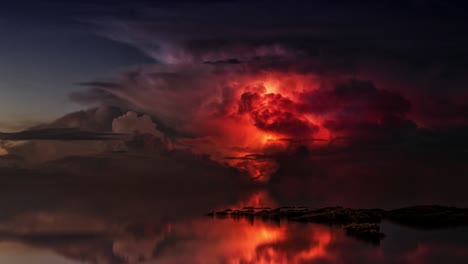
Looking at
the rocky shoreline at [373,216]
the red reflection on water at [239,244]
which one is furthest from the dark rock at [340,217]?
the red reflection on water at [239,244]

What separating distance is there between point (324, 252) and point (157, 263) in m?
16.9

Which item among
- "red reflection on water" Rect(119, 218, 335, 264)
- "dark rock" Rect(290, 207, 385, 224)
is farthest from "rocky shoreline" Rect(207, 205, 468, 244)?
"red reflection on water" Rect(119, 218, 335, 264)

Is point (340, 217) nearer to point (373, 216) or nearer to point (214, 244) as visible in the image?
point (373, 216)

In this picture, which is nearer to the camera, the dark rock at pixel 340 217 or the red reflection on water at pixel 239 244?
the red reflection on water at pixel 239 244

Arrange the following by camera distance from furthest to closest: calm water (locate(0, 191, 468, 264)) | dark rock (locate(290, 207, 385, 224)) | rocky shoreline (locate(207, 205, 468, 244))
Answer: dark rock (locate(290, 207, 385, 224)), rocky shoreline (locate(207, 205, 468, 244)), calm water (locate(0, 191, 468, 264))

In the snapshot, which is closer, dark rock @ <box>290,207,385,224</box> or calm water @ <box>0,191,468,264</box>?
calm water @ <box>0,191,468,264</box>

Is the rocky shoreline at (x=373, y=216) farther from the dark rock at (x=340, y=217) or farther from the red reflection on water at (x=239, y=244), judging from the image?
the red reflection on water at (x=239, y=244)

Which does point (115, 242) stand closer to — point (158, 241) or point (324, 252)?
point (158, 241)

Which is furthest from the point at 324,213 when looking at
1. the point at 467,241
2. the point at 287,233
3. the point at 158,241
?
the point at 158,241

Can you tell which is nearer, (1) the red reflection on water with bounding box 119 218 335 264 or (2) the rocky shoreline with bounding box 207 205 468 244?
(1) the red reflection on water with bounding box 119 218 335 264

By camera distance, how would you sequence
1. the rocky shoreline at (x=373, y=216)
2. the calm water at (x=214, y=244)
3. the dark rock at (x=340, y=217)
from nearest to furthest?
the calm water at (x=214, y=244)
the rocky shoreline at (x=373, y=216)
the dark rock at (x=340, y=217)

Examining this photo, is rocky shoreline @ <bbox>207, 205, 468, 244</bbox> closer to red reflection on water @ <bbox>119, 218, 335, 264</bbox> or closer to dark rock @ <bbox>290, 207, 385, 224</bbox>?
dark rock @ <bbox>290, 207, 385, 224</bbox>

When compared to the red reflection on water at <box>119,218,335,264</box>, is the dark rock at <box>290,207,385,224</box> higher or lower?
higher

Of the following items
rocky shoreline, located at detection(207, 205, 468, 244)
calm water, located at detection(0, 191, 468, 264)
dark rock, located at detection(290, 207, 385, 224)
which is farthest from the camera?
dark rock, located at detection(290, 207, 385, 224)
